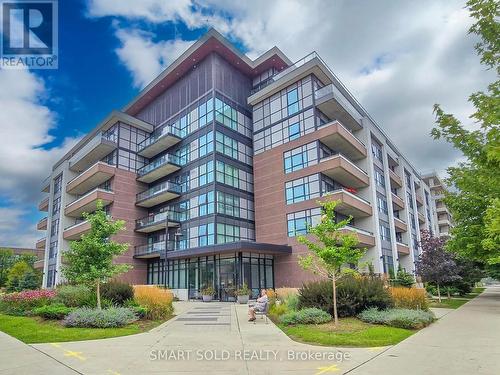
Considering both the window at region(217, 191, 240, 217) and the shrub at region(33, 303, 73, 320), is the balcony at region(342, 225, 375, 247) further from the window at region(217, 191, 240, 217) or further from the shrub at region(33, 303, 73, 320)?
the shrub at region(33, 303, 73, 320)

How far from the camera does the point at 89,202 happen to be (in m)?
42.2

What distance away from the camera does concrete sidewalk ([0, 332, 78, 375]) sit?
758cm

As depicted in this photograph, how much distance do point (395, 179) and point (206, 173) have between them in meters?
25.8

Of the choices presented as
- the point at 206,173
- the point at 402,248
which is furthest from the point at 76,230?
the point at 402,248

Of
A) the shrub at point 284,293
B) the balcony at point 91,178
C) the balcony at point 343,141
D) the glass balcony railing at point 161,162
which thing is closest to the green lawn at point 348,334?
the shrub at point 284,293

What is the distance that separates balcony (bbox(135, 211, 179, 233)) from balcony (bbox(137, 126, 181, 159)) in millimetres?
8183

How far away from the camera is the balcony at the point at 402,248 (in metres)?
43.2

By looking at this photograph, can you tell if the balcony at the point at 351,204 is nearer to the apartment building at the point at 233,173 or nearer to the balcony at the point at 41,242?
the apartment building at the point at 233,173

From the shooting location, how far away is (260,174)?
39.4 metres

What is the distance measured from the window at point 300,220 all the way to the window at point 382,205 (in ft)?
32.1

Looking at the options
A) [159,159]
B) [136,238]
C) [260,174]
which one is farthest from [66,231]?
[260,174]

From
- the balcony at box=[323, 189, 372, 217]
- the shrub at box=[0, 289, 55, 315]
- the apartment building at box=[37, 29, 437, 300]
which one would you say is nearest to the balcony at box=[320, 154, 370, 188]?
the apartment building at box=[37, 29, 437, 300]

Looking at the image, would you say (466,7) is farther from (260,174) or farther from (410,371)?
(260,174)

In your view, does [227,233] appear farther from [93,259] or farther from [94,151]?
[94,151]
